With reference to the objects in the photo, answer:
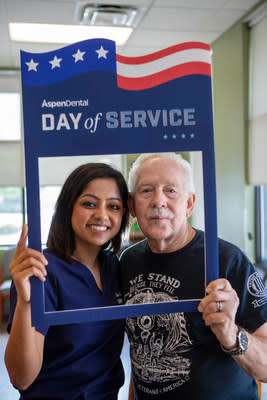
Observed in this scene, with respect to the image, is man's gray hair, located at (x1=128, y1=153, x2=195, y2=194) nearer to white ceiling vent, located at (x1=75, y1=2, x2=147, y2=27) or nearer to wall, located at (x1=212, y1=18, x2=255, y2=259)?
white ceiling vent, located at (x1=75, y1=2, x2=147, y2=27)

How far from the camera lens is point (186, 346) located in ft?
3.90

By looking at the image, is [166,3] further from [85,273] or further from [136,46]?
[85,273]

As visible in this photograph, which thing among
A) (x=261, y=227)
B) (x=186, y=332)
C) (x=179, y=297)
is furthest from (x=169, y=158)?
(x=261, y=227)

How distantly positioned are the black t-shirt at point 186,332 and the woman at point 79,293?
0.09m

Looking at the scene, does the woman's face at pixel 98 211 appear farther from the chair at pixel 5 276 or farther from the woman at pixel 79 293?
the chair at pixel 5 276

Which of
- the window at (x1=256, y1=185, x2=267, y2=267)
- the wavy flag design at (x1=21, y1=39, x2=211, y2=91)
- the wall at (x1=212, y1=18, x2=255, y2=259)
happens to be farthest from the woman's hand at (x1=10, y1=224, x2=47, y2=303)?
the window at (x1=256, y1=185, x2=267, y2=267)

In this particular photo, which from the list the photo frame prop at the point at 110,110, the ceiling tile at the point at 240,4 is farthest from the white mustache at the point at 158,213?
the ceiling tile at the point at 240,4

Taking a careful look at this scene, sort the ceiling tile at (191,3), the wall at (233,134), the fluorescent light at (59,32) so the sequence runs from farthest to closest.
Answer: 1. the wall at (233,134)
2. the fluorescent light at (59,32)
3. the ceiling tile at (191,3)

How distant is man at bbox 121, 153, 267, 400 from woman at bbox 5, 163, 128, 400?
0.25 ft

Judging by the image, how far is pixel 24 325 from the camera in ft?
3.25

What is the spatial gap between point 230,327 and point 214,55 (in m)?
4.47

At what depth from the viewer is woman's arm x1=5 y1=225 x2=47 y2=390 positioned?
0.98 m

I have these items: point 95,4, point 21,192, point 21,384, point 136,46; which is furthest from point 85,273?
point 21,192

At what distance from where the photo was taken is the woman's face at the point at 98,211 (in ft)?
3.61
